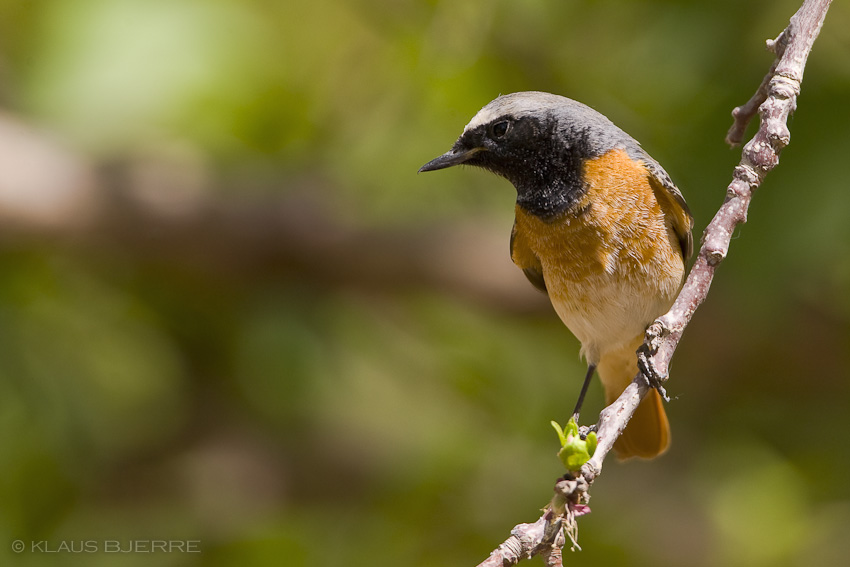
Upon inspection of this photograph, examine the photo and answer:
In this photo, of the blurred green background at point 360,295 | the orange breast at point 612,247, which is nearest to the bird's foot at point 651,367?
the orange breast at point 612,247

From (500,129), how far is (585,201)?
37 cm

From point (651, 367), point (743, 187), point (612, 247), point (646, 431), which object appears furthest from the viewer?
point (646, 431)

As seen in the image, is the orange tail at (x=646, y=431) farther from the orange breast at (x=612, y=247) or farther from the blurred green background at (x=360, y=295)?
the blurred green background at (x=360, y=295)

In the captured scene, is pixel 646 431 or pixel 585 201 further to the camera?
pixel 646 431

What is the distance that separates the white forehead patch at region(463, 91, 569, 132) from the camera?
287 centimetres

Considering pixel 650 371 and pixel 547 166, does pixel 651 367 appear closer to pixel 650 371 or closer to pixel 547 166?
pixel 650 371

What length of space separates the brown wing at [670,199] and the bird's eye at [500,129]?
0.54 metres

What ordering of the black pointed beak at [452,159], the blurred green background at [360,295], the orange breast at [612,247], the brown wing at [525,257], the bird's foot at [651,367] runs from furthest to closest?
the blurred green background at [360,295] < the brown wing at [525,257] < the orange breast at [612,247] < the black pointed beak at [452,159] < the bird's foot at [651,367]

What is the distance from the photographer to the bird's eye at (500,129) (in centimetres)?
289

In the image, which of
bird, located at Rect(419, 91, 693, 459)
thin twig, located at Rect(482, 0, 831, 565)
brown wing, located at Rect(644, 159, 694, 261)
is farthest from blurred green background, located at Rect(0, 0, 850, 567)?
thin twig, located at Rect(482, 0, 831, 565)

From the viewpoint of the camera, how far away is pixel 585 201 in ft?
9.66

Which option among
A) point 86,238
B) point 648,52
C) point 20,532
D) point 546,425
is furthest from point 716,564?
point 86,238

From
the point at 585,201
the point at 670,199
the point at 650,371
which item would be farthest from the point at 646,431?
the point at 650,371

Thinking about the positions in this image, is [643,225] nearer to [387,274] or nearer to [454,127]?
[454,127]
